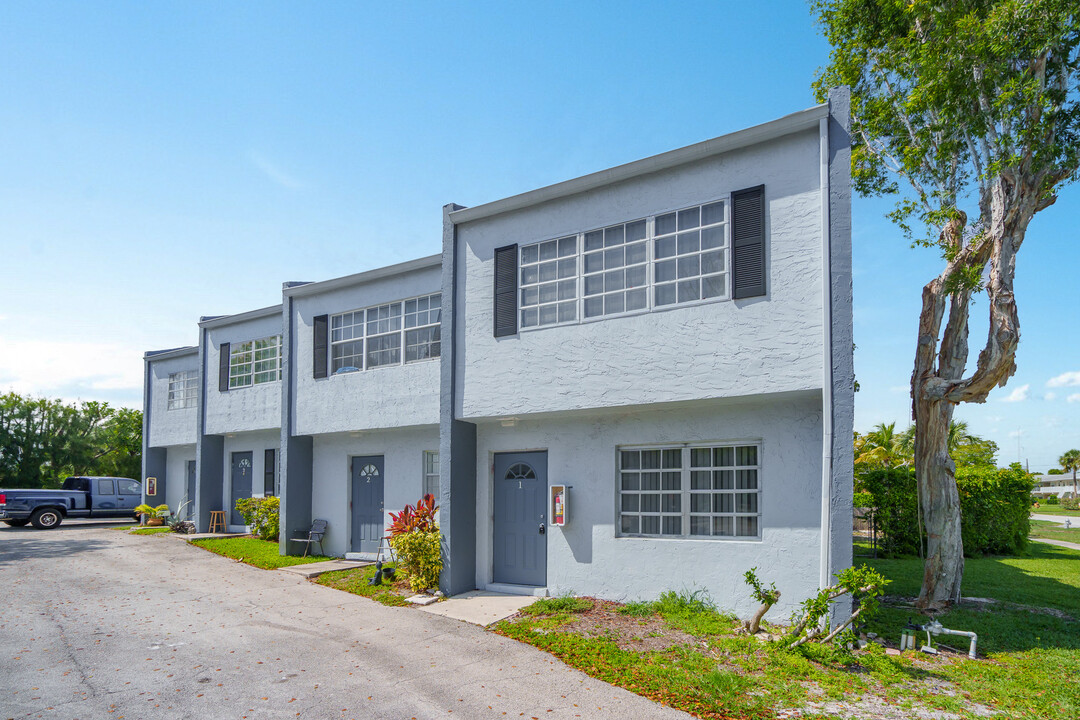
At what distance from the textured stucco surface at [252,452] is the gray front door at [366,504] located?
14.9 feet

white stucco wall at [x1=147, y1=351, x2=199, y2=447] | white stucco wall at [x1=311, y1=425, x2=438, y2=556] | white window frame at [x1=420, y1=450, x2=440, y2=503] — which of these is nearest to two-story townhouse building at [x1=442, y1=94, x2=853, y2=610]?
white window frame at [x1=420, y1=450, x2=440, y2=503]

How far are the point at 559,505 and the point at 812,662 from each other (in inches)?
174

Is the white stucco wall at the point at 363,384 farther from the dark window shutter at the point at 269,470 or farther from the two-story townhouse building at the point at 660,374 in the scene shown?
the dark window shutter at the point at 269,470

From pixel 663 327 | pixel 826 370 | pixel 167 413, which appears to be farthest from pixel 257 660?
pixel 167 413

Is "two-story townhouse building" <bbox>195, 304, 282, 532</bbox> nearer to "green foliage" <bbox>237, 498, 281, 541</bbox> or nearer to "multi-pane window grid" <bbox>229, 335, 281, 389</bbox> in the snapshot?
"multi-pane window grid" <bbox>229, 335, 281, 389</bbox>

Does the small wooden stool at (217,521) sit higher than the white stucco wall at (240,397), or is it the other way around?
the white stucco wall at (240,397)

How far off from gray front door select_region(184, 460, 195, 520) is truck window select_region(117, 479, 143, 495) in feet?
11.5

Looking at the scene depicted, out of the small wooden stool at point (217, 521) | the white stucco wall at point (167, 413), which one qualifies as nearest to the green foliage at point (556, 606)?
the small wooden stool at point (217, 521)

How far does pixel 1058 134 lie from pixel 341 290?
43.7 feet

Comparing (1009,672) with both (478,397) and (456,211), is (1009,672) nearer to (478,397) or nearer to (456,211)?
(478,397)

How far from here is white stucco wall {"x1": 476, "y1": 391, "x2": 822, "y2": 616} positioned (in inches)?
361

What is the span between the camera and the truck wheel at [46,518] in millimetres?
22484

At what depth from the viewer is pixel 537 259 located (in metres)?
11.4

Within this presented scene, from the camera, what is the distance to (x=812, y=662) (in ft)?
25.2
